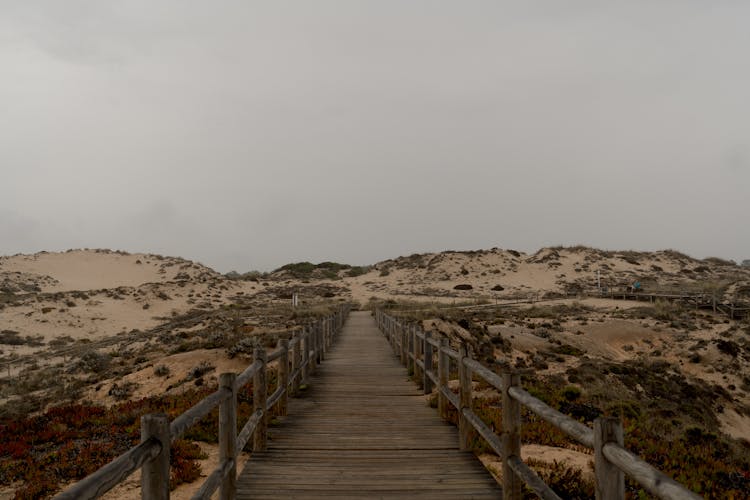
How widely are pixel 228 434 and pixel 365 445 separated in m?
2.60

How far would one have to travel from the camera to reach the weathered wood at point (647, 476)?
2.09 metres

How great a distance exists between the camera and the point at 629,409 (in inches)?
483

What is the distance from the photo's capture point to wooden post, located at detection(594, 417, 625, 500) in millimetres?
2814

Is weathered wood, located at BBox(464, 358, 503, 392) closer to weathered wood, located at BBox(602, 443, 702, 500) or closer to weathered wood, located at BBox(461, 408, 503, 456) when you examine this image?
weathered wood, located at BBox(461, 408, 503, 456)

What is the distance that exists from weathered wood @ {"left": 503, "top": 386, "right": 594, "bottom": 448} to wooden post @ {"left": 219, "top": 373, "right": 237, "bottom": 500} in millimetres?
2739

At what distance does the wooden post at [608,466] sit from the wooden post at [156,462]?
264 cm

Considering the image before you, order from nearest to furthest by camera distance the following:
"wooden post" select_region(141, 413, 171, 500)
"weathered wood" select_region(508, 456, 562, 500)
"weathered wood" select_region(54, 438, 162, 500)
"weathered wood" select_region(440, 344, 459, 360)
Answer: "weathered wood" select_region(54, 438, 162, 500)
"wooden post" select_region(141, 413, 171, 500)
"weathered wood" select_region(508, 456, 562, 500)
"weathered wood" select_region(440, 344, 459, 360)

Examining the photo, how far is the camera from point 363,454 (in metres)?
6.37

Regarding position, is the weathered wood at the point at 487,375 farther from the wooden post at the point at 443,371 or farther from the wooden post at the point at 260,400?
the wooden post at the point at 260,400

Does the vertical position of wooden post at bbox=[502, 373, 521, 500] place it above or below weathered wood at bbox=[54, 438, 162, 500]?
below

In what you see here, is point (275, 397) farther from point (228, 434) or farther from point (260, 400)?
point (228, 434)

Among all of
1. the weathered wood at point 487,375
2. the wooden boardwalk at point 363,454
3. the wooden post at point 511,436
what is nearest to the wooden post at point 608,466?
the wooden post at point 511,436

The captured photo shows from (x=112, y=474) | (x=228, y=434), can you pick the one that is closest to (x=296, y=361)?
(x=228, y=434)

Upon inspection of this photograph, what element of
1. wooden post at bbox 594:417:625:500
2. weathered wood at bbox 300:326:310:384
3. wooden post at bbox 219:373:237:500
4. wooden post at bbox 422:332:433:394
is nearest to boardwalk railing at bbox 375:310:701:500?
wooden post at bbox 594:417:625:500
